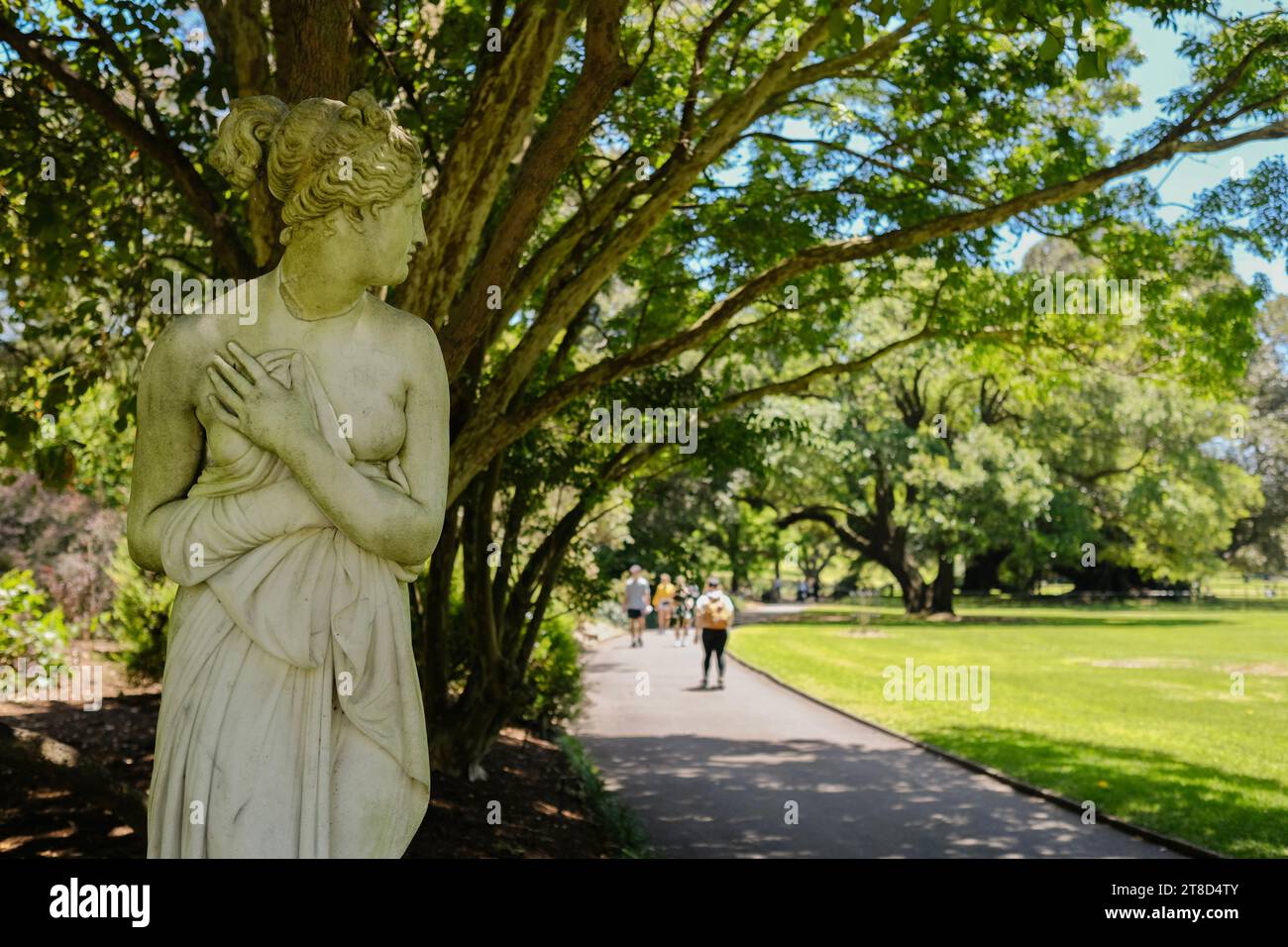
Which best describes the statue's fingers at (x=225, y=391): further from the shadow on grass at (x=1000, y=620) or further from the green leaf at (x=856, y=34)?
the shadow on grass at (x=1000, y=620)

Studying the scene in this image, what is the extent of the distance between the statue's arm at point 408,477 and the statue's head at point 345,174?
8.8 inches

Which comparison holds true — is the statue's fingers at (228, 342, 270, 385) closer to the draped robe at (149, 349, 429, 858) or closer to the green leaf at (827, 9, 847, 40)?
the draped robe at (149, 349, 429, 858)

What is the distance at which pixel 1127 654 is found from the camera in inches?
1113

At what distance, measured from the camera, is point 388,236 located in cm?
281

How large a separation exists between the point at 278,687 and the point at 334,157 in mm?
1223

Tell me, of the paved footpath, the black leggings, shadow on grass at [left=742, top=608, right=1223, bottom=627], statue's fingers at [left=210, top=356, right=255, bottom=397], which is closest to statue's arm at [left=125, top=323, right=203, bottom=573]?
statue's fingers at [left=210, top=356, right=255, bottom=397]

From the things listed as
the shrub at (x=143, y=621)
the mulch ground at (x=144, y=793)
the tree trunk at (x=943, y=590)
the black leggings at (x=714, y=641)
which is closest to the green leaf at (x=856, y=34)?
the mulch ground at (x=144, y=793)

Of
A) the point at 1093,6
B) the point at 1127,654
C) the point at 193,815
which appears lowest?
the point at 1127,654

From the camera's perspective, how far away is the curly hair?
8.96 feet

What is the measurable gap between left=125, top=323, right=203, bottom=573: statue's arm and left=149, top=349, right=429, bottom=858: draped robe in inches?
2.5

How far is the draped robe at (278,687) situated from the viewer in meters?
2.62
